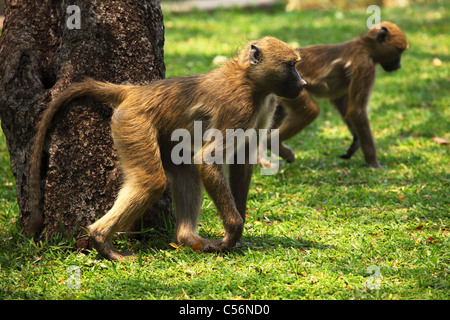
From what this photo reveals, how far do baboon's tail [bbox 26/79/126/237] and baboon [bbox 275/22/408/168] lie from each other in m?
2.91

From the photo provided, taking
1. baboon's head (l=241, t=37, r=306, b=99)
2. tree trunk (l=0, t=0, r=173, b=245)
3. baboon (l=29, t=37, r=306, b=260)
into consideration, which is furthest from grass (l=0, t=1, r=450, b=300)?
baboon's head (l=241, t=37, r=306, b=99)

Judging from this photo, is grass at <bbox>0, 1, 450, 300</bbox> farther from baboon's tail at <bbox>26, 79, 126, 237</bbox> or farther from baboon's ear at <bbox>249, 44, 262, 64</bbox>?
baboon's ear at <bbox>249, 44, 262, 64</bbox>

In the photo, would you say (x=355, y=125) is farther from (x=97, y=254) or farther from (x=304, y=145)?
(x=97, y=254)

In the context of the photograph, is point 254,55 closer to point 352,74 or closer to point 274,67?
point 274,67

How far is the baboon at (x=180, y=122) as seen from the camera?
4.29 meters

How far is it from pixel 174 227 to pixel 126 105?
Result: 4.04 feet

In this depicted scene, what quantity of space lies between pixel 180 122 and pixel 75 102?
0.85 metres

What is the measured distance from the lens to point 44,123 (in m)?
4.36

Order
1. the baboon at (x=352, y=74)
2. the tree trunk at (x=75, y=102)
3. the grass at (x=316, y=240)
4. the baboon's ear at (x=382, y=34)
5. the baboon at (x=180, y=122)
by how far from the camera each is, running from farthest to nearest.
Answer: the baboon's ear at (x=382, y=34)
the baboon at (x=352, y=74)
the tree trunk at (x=75, y=102)
the baboon at (x=180, y=122)
the grass at (x=316, y=240)

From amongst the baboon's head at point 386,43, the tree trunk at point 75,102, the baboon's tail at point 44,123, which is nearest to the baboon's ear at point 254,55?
the tree trunk at point 75,102

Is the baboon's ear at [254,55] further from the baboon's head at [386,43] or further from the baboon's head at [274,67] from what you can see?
the baboon's head at [386,43]

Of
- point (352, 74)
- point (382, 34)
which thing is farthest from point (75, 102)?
point (382, 34)

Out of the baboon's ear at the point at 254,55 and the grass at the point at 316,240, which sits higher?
the baboon's ear at the point at 254,55

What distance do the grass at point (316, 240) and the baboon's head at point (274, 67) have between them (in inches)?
51.9
